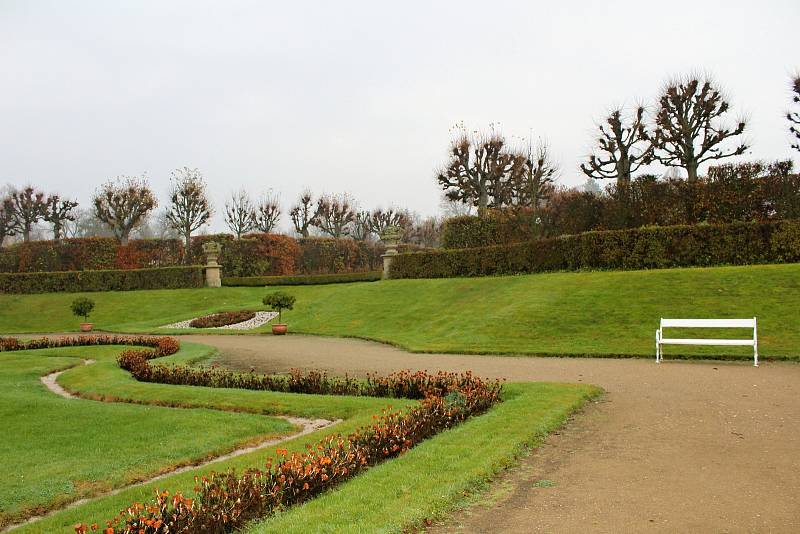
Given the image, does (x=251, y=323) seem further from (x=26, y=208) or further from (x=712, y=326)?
(x=26, y=208)

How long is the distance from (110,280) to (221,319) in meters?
16.2

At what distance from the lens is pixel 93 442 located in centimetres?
800

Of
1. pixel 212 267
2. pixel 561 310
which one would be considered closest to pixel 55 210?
pixel 212 267

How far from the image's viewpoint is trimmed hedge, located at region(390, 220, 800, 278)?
2133 cm

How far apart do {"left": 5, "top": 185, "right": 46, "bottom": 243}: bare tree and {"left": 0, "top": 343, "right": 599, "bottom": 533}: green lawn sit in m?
48.8

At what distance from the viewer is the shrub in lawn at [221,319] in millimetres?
29922

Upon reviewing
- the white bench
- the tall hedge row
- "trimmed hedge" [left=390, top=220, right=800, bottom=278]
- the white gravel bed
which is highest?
the tall hedge row

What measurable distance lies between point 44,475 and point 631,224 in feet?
84.5

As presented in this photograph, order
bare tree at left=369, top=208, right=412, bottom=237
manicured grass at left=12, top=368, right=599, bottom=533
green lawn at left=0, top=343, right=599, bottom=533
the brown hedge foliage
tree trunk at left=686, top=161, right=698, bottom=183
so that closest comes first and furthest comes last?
manicured grass at left=12, top=368, right=599, bottom=533, green lawn at left=0, top=343, right=599, bottom=533, the brown hedge foliage, tree trunk at left=686, top=161, right=698, bottom=183, bare tree at left=369, top=208, right=412, bottom=237

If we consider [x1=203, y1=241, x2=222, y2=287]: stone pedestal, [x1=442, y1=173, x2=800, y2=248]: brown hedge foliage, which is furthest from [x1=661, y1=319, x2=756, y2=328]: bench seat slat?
[x1=203, y1=241, x2=222, y2=287]: stone pedestal

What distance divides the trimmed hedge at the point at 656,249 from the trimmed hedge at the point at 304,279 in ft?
38.0

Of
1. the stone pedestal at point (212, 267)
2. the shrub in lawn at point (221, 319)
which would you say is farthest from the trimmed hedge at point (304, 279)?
the shrub in lawn at point (221, 319)

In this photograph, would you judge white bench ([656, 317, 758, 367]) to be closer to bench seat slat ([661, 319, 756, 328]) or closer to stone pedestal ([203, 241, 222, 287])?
bench seat slat ([661, 319, 756, 328])

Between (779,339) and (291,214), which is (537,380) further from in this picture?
(291,214)
